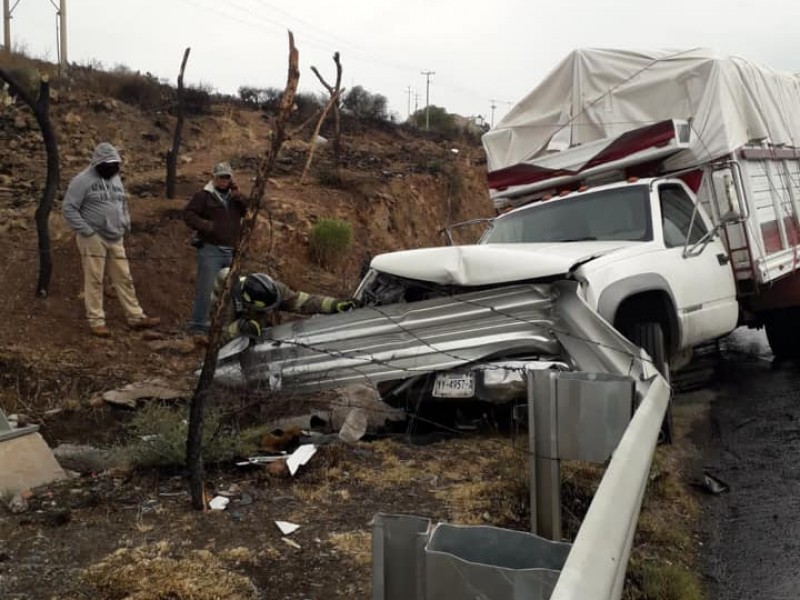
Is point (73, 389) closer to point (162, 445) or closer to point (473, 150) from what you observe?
point (162, 445)

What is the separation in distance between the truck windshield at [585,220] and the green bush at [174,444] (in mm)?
3311

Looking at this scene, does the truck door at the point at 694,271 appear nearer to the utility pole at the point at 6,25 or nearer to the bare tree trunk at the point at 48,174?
the bare tree trunk at the point at 48,174

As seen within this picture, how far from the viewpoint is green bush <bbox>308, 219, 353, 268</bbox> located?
1225 cm

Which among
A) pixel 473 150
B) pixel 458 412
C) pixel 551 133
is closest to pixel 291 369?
pixel 458 412

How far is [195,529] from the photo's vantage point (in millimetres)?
3623

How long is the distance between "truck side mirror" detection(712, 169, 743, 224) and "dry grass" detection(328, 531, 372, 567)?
15.3ft

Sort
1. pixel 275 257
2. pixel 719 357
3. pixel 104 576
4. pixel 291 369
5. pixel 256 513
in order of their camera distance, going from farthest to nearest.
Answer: pixel 275 257, pixel 719 357, pixel 291 369, pixel 256 513, pixel 104 576

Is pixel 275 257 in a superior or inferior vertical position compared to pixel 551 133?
inferior

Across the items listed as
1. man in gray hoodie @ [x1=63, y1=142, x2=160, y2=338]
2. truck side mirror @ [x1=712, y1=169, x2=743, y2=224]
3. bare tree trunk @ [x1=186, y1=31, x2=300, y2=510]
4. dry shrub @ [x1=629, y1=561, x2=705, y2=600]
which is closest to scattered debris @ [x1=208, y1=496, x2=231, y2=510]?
bare tree trunk @ [x1=186, y1=31, x2=300, y2=510]

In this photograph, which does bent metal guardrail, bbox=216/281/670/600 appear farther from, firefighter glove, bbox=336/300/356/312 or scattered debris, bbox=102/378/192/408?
scattered debris, bbox=102/378/192/408

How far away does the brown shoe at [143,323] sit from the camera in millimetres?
8023

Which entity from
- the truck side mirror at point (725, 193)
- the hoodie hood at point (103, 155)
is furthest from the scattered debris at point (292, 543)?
the hoodie hood at point (103, 155)

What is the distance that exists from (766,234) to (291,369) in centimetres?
495

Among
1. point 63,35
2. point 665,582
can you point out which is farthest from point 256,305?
point 63,35
